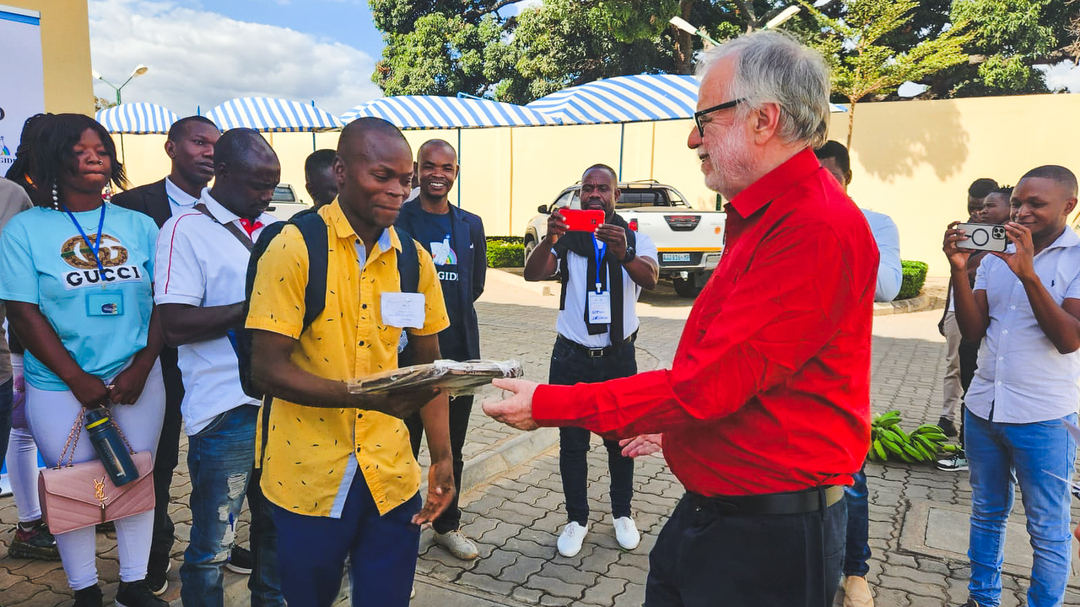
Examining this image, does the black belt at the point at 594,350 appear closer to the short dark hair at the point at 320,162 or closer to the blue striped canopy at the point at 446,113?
the short dark hair at the point at 320,162

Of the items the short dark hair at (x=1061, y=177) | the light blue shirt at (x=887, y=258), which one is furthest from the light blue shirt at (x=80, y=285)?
the short dark hair at (x=1061, y=177)

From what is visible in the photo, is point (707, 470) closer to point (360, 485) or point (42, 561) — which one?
point (360, 485)

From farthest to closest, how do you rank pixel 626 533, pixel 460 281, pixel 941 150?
pixel 941 150 → pixel 626 533 → pixel 460 281

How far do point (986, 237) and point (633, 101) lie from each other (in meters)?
11.9

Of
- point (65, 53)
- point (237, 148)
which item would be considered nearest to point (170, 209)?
point (237, 148)

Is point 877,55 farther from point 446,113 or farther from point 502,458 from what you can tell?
point 502,458

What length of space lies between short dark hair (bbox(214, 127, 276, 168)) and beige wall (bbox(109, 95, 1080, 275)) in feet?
54.0

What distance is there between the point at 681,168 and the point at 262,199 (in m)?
17.2

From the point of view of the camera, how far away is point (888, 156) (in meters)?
17.4

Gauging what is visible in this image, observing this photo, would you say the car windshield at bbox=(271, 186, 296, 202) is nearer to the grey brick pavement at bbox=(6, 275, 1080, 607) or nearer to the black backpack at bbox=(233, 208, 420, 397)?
the grey brick pavement at bbox=(6, 275, 1080, 607)

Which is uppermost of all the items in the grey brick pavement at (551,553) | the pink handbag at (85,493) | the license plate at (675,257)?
the license plate at (675,257)

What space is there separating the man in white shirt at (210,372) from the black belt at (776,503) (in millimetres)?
1848

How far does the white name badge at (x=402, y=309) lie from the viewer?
2.21 meters

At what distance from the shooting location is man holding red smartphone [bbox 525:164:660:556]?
411cm
